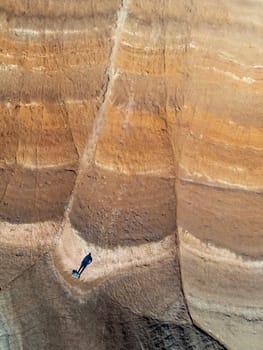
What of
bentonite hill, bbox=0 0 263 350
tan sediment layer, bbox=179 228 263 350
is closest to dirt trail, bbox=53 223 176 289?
bentonite hill, bbox=0 0 263 350

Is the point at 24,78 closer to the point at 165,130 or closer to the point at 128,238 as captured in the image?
the point at 165,130

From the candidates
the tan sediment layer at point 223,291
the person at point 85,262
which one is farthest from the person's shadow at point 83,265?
the tan sediment layer at point 223,291

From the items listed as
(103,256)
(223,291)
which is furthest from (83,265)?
(223,291)

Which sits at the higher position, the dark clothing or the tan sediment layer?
the dark clothing

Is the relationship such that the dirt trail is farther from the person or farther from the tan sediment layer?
the tan sediment layer

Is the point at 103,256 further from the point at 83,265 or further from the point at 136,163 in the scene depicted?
the point at 136,163

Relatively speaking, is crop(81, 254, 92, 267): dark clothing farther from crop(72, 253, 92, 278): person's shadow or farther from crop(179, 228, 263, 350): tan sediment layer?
crop(179, 228, 263, 350): tan sediment layer

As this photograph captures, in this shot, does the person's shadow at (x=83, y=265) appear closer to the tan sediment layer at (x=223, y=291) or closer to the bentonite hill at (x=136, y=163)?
the bentonite hill at (x=136, y=163)

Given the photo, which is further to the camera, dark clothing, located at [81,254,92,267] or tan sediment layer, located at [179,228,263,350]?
dark clothing, located at [81,254,92,267]

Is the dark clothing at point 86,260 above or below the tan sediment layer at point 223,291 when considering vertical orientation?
above

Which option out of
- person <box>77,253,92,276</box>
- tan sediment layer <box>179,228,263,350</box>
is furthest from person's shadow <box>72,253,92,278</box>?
tan sediment layer <box>179,228,263,350</box>
